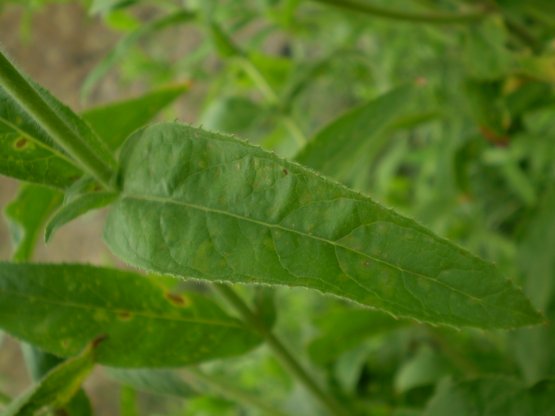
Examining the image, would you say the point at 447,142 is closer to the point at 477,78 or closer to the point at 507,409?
the point at 477,78

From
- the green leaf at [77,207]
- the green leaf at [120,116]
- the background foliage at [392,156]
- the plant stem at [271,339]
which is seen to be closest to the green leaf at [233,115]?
the background foliage at [392,156]

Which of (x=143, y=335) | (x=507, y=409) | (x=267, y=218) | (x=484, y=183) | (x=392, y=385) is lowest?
(x=484, y=183)

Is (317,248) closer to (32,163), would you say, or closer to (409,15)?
(32,163)

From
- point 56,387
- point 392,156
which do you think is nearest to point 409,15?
point 56,387

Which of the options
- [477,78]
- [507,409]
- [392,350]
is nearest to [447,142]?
[477,78]

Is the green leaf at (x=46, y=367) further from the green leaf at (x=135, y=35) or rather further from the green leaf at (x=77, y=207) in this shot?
the green leaf at (x=135, y=35)

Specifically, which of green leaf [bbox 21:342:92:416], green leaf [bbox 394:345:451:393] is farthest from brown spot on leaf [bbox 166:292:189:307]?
green leaf [bbox 394:345:451:393]
